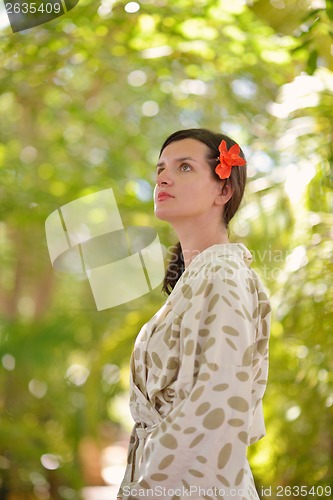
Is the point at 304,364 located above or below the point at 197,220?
below

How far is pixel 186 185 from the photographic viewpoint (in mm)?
1074

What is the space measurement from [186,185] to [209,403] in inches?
13.3

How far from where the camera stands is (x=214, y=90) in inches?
160

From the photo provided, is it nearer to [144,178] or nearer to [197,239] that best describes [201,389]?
[197,239]

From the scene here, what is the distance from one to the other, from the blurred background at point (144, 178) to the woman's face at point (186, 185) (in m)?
0.72

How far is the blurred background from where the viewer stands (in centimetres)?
262

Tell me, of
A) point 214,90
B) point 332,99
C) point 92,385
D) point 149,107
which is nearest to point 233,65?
point 214,90

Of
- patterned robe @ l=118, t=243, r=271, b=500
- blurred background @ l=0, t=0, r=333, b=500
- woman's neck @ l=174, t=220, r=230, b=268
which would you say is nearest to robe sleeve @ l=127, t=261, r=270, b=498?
patterned robe @ l=118, t=243, r=271, b=500

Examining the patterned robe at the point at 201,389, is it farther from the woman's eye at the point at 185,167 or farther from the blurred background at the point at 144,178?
the blurred background at the point at 144,178

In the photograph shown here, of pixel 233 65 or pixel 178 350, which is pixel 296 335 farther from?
pixel 178 350

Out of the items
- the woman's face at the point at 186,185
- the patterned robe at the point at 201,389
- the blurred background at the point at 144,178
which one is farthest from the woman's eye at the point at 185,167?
the blurred background at the point at 144,178

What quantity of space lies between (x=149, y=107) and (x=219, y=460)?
13.0 ft

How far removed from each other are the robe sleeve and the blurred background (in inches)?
37.4

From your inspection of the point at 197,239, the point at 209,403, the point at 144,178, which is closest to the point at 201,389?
the point at 209,403
